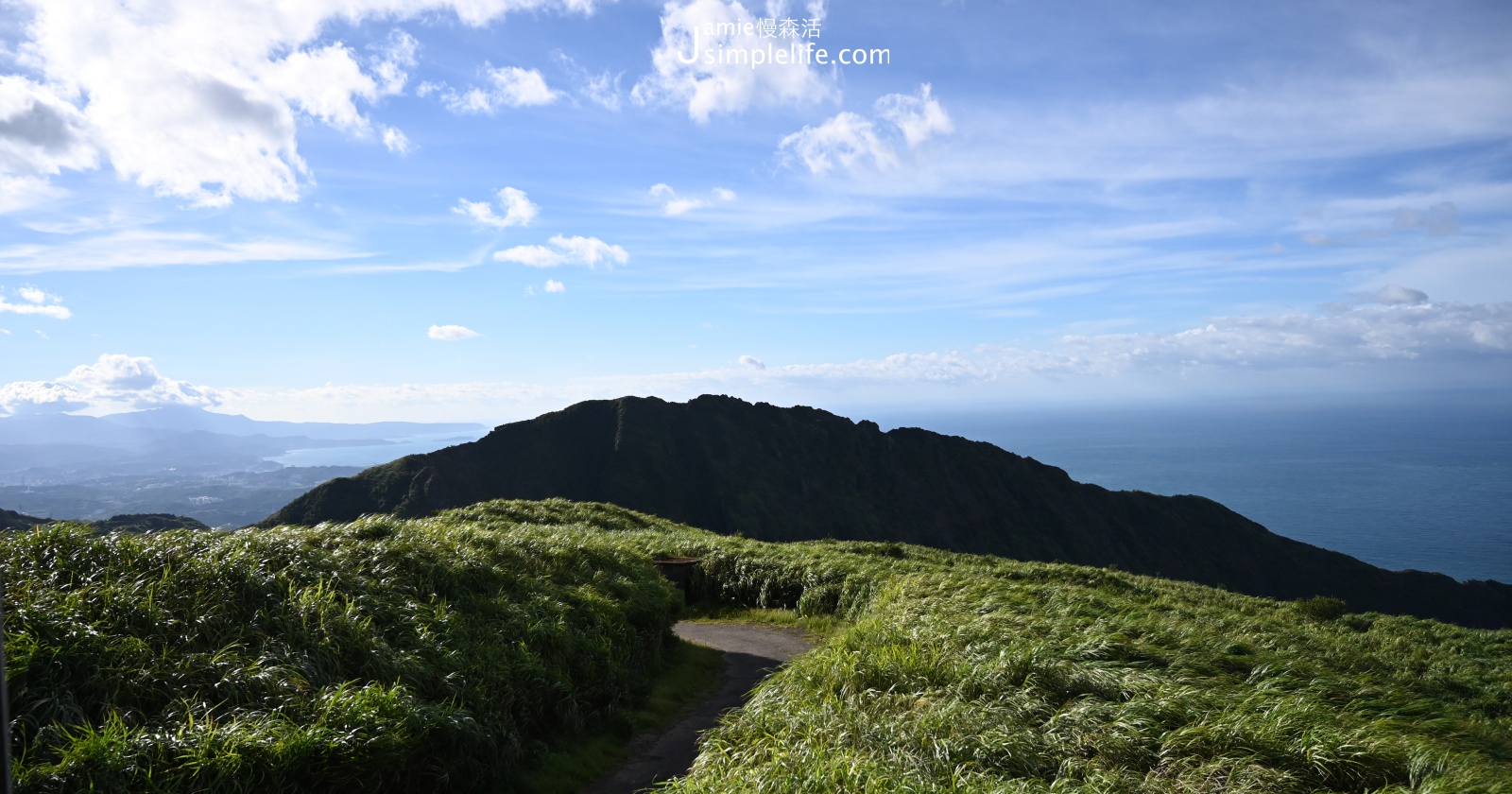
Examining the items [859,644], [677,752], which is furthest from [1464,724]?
[677,752]

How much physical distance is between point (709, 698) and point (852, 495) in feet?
240

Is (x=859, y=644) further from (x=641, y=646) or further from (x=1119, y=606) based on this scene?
(x=1119, y=606)

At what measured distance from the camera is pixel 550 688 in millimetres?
8961

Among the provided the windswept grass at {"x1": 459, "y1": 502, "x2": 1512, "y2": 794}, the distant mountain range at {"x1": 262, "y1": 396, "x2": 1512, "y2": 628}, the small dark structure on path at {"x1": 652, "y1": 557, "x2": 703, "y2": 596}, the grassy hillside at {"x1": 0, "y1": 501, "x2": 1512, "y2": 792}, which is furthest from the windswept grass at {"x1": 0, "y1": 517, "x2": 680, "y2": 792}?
the distant mountain range at {"x1": 262, "y1": 396, "x2": 1512, "y2": 628}

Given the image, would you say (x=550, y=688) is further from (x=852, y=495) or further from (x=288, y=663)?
(x=852, y=495)

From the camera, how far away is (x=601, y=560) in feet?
45.9

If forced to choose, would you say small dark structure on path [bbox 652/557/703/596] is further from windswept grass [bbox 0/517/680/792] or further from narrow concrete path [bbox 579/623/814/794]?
windswept grass [bbox 0/517/680/792]

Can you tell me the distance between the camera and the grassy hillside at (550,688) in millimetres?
5871

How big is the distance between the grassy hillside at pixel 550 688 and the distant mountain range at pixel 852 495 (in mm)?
57815

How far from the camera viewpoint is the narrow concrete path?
8477 millimetres

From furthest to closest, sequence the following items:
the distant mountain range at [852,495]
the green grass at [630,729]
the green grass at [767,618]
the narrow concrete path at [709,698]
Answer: the distant mountain range at [852,495]
the green grass at [767,618]
the narrow concrete path at [709,698]
the green grass at [630,729]

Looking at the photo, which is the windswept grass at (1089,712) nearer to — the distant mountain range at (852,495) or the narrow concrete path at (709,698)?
the narrow concrete path at (709,698)


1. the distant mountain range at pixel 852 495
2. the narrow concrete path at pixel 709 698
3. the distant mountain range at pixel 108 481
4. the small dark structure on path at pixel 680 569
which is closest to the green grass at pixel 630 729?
the narrow concrete path at pixel 709 698

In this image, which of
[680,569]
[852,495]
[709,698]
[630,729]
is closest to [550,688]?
[630,729]
